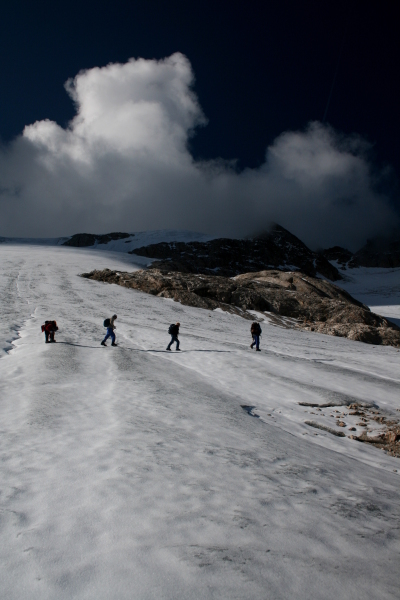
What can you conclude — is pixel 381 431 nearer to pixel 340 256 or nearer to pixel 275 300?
pixel 275 300

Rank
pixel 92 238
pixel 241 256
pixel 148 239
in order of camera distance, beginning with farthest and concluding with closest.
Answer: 1. pixel 92 238
2. pixel 148 239
3. pixel 241 256

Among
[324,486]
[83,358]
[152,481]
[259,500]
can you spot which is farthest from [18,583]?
[83,358]

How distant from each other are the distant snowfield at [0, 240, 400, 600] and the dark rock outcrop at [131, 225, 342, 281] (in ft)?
277

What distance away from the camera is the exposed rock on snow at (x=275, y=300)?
27641mm

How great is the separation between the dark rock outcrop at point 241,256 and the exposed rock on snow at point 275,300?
5527 centimetres

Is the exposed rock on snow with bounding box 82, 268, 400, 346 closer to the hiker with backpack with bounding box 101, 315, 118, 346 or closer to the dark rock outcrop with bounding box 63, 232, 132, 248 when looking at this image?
the hiker with backpack with bounding box 101, 315, 118, 346

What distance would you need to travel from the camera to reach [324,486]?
13.9ft

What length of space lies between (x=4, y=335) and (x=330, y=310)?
28.5 m

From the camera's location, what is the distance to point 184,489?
3.83 meters

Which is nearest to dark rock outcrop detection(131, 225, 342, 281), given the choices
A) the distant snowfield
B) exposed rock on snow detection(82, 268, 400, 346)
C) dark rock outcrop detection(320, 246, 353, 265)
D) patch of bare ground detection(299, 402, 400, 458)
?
dark rock outcrop detection(320, 246, 353, 265)

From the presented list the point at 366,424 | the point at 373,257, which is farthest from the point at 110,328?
the point at 373,257

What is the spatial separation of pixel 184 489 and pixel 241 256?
122993 millimetres

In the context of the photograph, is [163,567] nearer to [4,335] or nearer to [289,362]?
[289,362]

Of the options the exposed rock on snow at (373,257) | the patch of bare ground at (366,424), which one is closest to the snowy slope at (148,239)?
the exposed rock on snow at (373,257)
